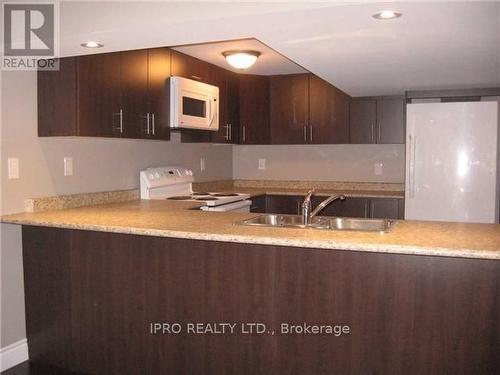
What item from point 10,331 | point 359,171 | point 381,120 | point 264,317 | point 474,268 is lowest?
point 10,331

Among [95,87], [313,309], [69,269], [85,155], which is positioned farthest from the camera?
[85,155]

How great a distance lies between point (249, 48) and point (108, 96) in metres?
1.19

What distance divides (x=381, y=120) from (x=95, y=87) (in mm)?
2813

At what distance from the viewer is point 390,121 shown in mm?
4762

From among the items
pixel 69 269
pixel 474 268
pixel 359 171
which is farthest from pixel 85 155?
pixel 359 171

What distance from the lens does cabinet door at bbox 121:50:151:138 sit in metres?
3.32

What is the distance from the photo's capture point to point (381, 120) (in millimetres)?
4785

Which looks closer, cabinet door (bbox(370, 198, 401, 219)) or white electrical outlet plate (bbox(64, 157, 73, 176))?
white electrical outlet plate (bbox(64, 157, 73, 176))

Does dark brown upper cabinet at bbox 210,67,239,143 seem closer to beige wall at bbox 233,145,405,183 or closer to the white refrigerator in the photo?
beige wall at bbox 233,145,405,183

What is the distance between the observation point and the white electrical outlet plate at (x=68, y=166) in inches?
129

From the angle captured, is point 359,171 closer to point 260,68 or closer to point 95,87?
point 260,68

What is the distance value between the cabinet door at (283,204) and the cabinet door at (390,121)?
0.99m

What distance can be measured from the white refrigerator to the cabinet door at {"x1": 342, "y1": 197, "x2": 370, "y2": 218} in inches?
20.2

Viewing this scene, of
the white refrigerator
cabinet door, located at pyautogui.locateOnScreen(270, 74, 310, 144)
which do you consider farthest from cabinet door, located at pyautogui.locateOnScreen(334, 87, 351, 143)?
the white refrigerator
